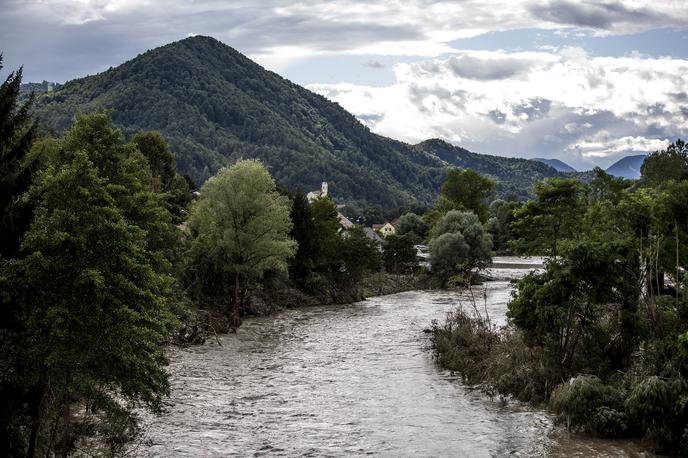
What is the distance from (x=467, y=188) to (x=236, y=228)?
89135 mm

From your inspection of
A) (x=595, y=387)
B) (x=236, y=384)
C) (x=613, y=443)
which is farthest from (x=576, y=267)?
(x=236, y=384)

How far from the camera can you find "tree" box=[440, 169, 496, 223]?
132750mm

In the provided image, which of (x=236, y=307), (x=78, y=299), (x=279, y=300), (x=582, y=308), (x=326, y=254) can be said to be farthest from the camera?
(x=326, y=254)

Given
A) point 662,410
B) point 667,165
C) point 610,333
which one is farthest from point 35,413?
point 667,165

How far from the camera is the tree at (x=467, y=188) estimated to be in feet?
436

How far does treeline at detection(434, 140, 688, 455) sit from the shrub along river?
92 centimetres

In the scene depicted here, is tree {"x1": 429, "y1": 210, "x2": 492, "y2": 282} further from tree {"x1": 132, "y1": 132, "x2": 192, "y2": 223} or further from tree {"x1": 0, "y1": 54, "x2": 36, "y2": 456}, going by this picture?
tree {"x1": 0, "y1": 54, "x2": 36, "y2": 456}

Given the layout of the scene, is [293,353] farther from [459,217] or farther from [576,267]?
[459,217]

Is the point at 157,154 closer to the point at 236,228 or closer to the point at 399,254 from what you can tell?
the point at 399,254

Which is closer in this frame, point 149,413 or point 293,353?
point 149,413

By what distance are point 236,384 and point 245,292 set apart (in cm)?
2363

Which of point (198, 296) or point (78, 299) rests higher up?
point (78, 299)

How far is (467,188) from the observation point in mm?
133500

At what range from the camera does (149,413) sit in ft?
79.7
